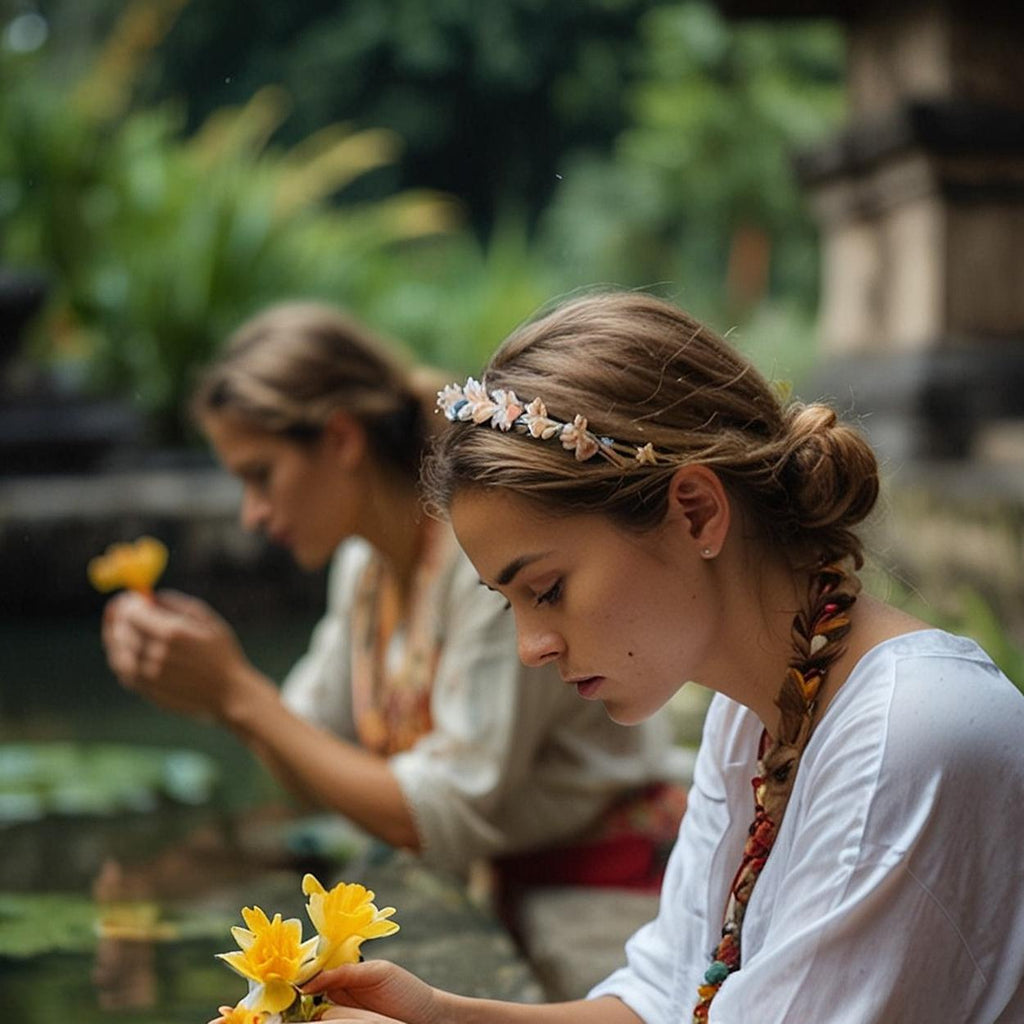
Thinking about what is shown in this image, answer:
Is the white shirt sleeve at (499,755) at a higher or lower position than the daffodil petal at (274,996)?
lower

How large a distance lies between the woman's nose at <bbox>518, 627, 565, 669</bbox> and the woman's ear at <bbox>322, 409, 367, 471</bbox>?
1.38m

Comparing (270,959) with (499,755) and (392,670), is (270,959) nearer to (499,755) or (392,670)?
(499,755)

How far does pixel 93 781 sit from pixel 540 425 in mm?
2667

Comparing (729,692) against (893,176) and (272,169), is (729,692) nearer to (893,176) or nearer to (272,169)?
(893,176)

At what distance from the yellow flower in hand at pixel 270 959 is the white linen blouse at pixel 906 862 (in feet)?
1.18

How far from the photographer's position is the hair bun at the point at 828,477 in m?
1.46

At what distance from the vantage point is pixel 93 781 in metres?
3.79

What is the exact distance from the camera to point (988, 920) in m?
1.28

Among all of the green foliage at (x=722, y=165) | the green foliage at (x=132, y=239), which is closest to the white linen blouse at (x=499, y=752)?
the green foliage at (x=132, y=239)

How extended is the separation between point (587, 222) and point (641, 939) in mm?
18401

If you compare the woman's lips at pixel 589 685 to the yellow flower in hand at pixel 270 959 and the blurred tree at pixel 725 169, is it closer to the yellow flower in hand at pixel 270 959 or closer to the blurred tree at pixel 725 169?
the yellow flower in hand at pixel 270 959

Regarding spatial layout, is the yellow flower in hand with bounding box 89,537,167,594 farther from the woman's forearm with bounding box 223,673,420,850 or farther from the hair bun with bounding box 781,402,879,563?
the hair bun with bounding box 781,402,879,563

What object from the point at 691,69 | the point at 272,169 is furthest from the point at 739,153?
the point at 272,169

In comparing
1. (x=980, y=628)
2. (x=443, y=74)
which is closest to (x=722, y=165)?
(x=443, y=74)
